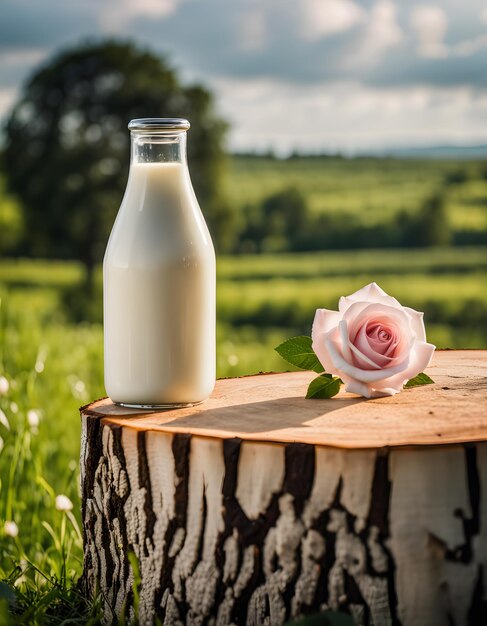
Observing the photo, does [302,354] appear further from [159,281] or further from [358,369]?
[159,281]

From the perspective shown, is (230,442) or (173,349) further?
(173,349)

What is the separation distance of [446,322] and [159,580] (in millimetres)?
14234

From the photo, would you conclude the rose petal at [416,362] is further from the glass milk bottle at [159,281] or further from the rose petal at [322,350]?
the glass milk bottle at [159,281]

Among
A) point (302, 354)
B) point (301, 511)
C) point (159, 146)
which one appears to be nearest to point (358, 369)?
point (302, 354)

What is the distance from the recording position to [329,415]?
1.85 metres

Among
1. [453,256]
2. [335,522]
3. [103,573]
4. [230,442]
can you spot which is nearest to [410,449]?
[335,522]

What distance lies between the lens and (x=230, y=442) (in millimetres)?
1678

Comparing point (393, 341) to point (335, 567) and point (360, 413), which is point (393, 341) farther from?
point (335, 567)

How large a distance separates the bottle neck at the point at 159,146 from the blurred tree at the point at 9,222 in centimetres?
1448

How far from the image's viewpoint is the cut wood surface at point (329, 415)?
1681 millimetres

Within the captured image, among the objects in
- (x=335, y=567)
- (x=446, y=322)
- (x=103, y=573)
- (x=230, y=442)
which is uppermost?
(x=230, y=442)

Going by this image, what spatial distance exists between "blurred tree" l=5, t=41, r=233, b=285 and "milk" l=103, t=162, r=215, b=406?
13235mm

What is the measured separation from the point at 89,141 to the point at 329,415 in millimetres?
14347

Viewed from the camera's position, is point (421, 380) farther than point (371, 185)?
No
